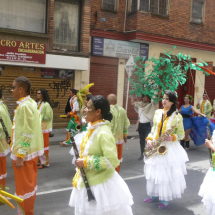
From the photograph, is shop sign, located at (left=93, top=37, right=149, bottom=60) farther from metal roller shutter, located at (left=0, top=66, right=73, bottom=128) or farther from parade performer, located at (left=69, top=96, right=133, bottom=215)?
parade performer, located at (left=69, top=96, right=133, bottom=215)

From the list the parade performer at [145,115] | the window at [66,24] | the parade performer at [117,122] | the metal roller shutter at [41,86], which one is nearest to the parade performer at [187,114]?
the parade performer at [145,115]

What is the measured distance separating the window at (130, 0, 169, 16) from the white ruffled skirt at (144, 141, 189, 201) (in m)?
12.5

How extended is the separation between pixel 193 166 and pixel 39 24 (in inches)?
371

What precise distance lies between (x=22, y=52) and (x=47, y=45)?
133 cm

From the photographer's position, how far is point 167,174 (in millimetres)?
5309

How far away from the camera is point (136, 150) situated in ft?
35.3

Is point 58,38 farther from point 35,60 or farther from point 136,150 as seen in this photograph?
point 136,150

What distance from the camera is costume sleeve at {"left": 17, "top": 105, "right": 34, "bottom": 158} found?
418cm

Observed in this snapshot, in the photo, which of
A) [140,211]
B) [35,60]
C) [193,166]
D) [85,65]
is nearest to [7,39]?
[35,60]

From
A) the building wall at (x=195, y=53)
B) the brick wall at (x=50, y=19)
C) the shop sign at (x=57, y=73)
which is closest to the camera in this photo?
the brick wall at (x=50, y=19)

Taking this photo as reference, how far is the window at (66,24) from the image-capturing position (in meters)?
14.7

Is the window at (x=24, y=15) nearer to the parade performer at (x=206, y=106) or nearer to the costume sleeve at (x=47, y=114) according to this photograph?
the costume sleeve at (x=47, y=114)

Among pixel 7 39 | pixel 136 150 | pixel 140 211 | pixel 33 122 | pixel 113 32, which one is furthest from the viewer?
pixel 113 32

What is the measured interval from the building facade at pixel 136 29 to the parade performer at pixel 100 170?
12673 millimetres
